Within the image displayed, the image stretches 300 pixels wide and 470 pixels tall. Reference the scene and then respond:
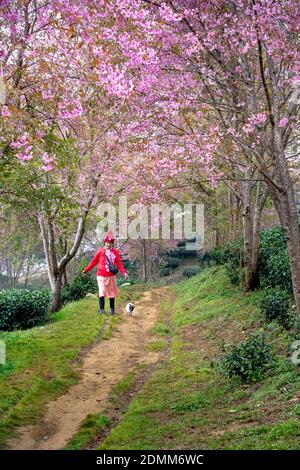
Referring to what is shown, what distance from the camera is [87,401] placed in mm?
8945

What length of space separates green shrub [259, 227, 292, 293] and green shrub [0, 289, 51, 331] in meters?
8.34

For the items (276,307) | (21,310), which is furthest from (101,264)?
(276,307)

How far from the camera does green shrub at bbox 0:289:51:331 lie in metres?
17.3

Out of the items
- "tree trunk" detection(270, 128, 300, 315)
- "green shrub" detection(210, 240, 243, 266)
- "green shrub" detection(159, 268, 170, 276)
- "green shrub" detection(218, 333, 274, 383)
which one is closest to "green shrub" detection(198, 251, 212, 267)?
"green shrub" detection(159, 268, 170, 276)

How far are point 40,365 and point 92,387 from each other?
168cm

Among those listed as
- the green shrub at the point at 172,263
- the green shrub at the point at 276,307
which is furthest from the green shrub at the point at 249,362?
the green shrub at the point at 172,263

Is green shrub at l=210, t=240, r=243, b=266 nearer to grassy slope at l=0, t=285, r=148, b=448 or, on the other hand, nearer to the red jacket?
the red jacket

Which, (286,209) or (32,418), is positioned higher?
(286,209)

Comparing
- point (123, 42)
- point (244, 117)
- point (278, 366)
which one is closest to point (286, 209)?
point (244, 117)

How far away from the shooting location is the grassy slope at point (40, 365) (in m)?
8.28

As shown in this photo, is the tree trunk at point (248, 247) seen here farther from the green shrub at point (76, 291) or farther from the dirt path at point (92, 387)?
the green shrub at point (76, 291)

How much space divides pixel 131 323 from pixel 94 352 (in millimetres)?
3989

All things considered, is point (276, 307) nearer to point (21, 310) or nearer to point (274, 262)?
point (274, 262)
